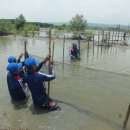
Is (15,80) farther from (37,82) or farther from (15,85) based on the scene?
(37,82)

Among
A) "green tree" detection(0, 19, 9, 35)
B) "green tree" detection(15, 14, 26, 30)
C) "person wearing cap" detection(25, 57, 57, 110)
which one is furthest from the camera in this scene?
"green tree" detection(15, 14, 26, 30)

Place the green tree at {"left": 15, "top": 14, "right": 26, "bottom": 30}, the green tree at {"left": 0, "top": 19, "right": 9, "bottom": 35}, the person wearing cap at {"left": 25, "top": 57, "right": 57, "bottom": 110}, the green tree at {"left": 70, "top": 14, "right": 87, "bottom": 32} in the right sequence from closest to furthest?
1. the person wearing cap at {"left": 25, "top": 57, "right": 57, "bottom": 110}
2. the green tree at {"left": 70, "top": 14, "right": 87, "bottom": 32}
3. the green tree at {"left": 0, "top": 19, "right": 9, "bottom": 35}
4. the green tree at {"left": 15, "top": 14, "right": 26, "bottom": 30}

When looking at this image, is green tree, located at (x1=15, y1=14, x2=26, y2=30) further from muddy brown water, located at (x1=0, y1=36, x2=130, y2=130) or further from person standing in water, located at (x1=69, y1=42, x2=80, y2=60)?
muddy brown water, located at (x1=0, y1=36, x2=130, y2=130)

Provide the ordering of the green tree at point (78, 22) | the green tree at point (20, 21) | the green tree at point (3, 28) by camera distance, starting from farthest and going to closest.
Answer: the green tree at point (20, 21) < the green tree at point (3, 28) < the green tree at point (78, 22)

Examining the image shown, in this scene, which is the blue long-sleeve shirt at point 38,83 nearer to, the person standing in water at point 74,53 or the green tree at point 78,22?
the person standing in water at point 74,53

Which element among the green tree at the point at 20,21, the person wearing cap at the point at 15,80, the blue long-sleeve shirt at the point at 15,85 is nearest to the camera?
the person wearing cap at the point at 15,80

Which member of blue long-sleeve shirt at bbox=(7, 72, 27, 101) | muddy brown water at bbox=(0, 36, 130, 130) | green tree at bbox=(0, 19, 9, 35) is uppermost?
green tree at bbox=(0, 19, 9, 35)

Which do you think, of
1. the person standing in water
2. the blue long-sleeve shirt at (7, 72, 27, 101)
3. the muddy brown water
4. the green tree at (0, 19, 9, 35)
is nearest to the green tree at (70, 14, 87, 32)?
the green tree at (0, 19, 9, 35)

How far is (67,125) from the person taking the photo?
4.05 m

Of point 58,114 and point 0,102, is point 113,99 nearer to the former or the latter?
point 58,114

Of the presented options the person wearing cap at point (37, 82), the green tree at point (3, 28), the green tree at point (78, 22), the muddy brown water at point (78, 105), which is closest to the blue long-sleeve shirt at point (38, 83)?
the person wearing cap at point (37, 82)

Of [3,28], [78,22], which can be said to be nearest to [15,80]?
[78,22]

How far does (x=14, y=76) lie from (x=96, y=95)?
9.30ft

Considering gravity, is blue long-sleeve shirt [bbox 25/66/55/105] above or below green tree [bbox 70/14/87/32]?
below
